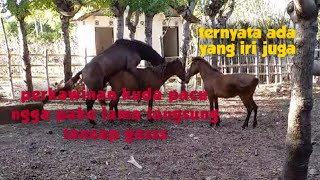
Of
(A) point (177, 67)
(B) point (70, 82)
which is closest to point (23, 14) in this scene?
(B) point (70, 82)

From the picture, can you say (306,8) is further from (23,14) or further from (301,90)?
(23,14)

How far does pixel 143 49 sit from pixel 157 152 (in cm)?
339

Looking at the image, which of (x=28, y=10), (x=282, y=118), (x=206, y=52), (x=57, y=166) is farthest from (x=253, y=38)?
(x=57, y=166)

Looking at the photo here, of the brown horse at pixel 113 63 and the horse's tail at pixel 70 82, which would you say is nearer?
the brown horse at pixel 113 63

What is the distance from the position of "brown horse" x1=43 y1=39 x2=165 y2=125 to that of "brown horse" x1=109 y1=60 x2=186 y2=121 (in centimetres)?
11

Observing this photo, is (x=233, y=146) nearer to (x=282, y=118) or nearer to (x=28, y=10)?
(x=282, y=118)

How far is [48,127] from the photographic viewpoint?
23.3 ft

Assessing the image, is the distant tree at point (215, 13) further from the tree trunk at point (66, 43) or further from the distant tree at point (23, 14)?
the distant tree at point (23, 14)

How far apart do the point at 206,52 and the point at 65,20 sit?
17.8 feet

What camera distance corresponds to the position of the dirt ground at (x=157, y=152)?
4512 mm

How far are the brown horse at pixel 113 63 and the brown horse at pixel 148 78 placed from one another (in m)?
0.11

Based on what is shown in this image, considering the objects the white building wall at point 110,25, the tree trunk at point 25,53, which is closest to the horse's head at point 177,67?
the tree trunk at point 25,53

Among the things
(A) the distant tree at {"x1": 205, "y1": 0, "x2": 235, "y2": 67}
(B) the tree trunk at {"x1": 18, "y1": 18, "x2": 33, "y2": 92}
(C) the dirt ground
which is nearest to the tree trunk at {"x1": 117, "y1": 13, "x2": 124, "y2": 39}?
(B) the tree trunk at {"x1": 18, "y1": 18, "x2": 33, "y2": 92}

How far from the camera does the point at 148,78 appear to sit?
786 centimetres
